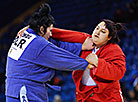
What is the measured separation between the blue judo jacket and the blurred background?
2722 millimetres

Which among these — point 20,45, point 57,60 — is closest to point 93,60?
point 57,60

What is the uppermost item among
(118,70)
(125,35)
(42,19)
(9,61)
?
(125,35)

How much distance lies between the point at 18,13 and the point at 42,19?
21.4ft

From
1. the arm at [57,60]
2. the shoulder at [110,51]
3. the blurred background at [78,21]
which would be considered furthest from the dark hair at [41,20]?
the blurred background at [78,21]

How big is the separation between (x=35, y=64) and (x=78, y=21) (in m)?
5.47

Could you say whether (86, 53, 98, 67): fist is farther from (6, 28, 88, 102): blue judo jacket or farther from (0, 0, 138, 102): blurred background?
(0, 0, 138, 102): blurred background

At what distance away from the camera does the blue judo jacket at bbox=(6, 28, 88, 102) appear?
1796mm

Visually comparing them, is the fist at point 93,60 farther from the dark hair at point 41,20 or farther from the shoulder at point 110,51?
the dark hair at point 41,20

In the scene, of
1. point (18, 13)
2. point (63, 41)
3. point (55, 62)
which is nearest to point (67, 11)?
point (18, 13)

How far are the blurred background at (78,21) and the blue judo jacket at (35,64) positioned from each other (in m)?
2.72

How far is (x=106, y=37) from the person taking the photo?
2.10 meters

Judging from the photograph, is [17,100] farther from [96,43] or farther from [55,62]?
[96,43]

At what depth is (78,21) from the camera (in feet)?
23.5

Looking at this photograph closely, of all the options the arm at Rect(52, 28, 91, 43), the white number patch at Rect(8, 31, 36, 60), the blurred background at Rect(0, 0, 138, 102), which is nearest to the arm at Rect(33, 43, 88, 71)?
the white number patch at Rect(8, 31, 36, 60)
